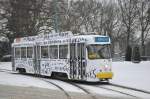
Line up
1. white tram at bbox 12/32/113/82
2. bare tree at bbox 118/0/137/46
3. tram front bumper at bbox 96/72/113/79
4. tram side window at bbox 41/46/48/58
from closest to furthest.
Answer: tram front bumper at bbox 96/72/113/79
white tram at bbox 12/32/113/82
tram side window at bbox 41/46/48/58
bare tree at bbox 118/0/137/46

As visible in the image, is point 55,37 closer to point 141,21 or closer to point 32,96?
point 32,96

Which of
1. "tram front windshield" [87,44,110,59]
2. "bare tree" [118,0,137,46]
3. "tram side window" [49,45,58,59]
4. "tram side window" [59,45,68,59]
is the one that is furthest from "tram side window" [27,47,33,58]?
"bare tree" [118,0,137,46]

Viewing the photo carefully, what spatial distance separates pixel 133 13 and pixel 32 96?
50.8m

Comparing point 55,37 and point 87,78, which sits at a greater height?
point 55,37

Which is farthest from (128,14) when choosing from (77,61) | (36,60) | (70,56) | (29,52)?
(77,61)

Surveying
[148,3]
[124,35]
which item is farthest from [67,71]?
[124,35]

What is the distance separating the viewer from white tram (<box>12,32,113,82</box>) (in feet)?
83.6

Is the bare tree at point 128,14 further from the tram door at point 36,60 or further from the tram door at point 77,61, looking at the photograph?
the tram door at point 77,61

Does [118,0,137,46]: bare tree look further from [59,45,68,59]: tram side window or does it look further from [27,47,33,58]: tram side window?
[59,45,68,59]: tram side window

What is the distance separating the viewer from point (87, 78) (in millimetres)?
25500

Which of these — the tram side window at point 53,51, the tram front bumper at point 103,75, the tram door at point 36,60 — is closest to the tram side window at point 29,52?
the tram door at point 36,60

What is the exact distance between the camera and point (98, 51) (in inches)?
1013

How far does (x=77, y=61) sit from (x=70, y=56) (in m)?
0.95

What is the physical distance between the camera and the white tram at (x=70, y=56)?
83.6ft
